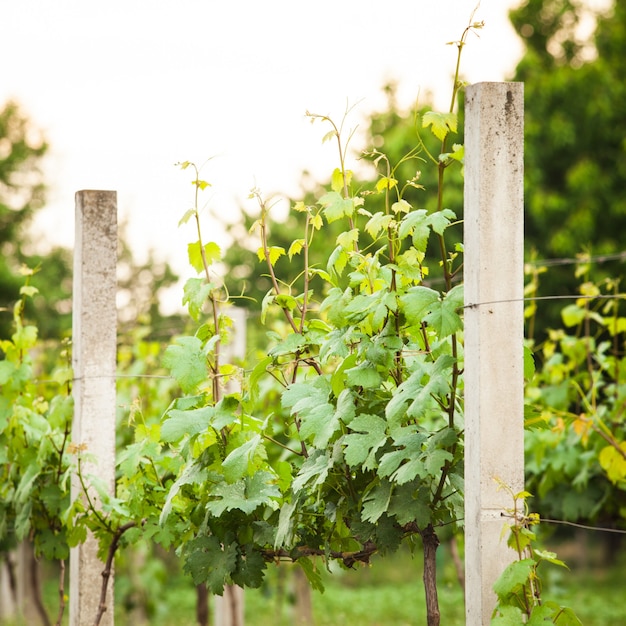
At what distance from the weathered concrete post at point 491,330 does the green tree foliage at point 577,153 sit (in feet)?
44.5

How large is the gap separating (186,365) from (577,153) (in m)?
15.5

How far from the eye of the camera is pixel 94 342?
12.7 feet

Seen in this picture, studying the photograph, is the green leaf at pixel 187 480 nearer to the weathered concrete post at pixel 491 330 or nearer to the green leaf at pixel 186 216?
the green leaf at pixel 186 216

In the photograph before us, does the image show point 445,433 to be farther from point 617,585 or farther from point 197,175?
point 617,585

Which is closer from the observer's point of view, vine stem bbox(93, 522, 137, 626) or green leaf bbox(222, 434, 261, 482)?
green leaf bbox(222, 434, 261, 482)

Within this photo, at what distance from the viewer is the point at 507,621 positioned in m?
2.21

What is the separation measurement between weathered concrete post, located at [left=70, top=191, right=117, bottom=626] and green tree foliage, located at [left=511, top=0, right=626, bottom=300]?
12.6 m

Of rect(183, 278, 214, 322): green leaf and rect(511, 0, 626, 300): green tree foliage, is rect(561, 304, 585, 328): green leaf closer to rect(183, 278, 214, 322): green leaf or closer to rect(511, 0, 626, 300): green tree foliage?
rect(183, 278, 214, 322): green leaf

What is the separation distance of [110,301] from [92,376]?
32cm

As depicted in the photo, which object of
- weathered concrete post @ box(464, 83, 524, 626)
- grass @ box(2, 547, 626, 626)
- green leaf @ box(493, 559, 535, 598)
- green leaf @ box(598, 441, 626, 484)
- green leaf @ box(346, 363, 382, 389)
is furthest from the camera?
grass @ box(2, 547, 626, 626)

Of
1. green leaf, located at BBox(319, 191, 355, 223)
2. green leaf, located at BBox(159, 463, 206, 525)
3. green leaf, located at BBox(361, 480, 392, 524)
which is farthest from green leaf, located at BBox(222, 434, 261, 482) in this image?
green leaf, located at BBox(319, 191, 355, 223)

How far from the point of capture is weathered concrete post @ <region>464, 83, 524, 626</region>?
232cm

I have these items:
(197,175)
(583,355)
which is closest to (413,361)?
(197,175)

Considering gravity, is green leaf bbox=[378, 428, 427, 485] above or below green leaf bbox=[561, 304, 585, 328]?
below
